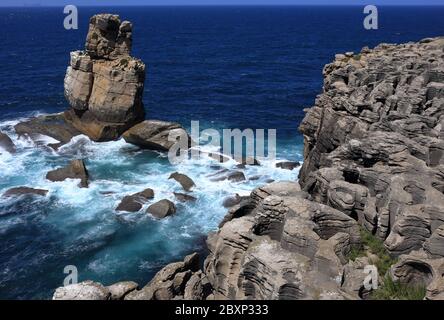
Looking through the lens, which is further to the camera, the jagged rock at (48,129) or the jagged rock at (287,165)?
the jagged rock at (48,129)

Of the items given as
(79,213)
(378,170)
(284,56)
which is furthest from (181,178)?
(284,56)

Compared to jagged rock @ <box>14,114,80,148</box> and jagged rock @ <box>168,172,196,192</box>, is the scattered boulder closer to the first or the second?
jagged rock @ <box>168,172,196,192</box>

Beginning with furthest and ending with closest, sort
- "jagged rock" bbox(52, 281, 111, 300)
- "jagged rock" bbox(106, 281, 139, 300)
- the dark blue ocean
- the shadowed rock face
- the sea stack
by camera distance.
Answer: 1. the sea stack
2. the shadowed rock face
3. the dark blue ocean
4. "jagged rock" bbox(106, 281, 139, 300)
5. "jagged rock" bbox(52, 281, 111, 300)

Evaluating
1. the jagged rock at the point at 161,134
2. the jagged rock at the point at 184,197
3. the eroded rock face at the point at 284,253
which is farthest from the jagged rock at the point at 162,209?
the eroded rock face at the point at 284,253

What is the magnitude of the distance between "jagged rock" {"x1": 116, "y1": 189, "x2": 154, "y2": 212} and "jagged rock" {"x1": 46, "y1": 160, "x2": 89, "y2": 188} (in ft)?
25.5

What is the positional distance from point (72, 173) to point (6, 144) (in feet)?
54.8

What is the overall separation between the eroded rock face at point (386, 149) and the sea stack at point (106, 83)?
2797cm

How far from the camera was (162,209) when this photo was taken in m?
51.0

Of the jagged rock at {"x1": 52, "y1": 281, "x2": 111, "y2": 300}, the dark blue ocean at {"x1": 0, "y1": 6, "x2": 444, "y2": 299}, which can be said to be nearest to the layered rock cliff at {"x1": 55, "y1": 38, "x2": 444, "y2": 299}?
the jagged rock at {"x1": 52, "y1": 281, "x2": 111, "y2": 300}

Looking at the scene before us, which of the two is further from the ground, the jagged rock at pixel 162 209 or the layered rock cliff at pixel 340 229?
the layered rock cliff at pixel 340 229

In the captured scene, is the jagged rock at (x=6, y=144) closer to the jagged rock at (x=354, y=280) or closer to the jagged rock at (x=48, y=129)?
the jagged rock at (x=48, y=129)

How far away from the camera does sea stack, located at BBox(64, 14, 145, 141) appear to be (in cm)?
6912

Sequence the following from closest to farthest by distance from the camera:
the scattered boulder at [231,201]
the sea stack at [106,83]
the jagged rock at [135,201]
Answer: the jagged rock at [135,201] → the scattered boulder at [231,201] → the sea stack at [106,83]

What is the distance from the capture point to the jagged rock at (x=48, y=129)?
7200 cm
